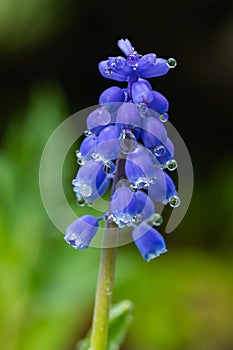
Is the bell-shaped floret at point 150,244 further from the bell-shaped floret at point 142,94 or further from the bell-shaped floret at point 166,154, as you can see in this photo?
the bell-shaped floret at point 142,94

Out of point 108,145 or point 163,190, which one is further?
point 163,190

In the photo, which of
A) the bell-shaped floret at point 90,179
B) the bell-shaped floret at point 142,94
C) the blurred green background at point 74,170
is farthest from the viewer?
the blurred green background at point 74,170

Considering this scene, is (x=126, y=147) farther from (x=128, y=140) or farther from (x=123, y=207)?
(x=123, y=207)

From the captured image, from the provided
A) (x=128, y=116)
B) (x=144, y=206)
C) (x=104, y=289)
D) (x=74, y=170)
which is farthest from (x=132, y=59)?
(x=74, y=170)

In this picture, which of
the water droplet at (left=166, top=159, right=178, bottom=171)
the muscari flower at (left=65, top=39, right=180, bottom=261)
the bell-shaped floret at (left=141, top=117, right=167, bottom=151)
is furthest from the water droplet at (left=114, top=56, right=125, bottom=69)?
the water droplet at (left=166, top=159, right=178, bottom=171)

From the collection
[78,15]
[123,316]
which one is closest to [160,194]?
[123,316]

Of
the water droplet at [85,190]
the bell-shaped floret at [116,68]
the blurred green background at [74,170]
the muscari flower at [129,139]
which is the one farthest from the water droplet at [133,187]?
the blurred green background at [74,170]

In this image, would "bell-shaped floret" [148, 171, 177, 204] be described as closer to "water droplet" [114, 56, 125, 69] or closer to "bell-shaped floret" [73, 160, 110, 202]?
"bell-shaped floret" [73, 160, 110, 202]
